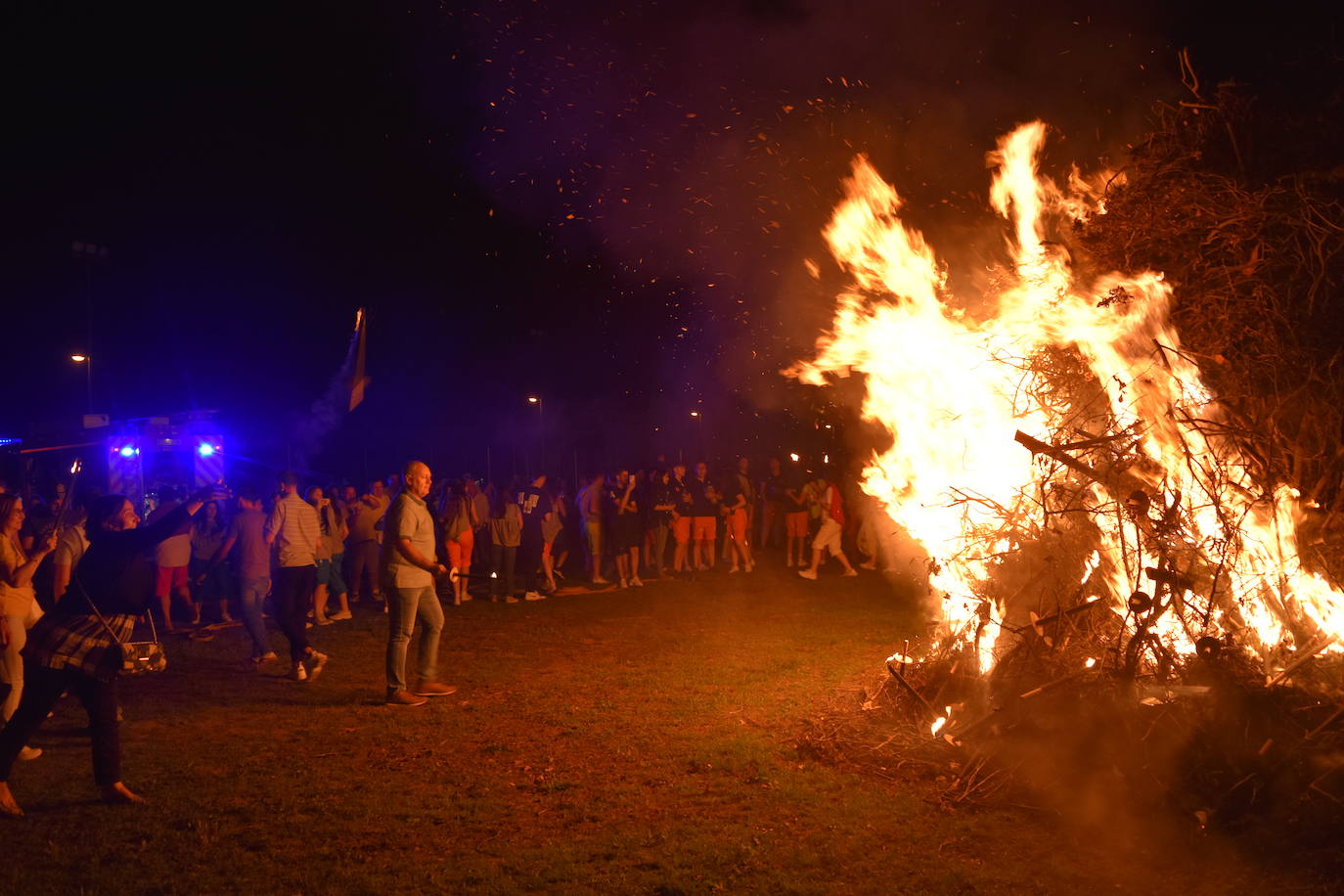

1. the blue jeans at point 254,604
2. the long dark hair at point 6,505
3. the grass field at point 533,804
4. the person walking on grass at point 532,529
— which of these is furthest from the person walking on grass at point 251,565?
the person walking on grass at point 532,529

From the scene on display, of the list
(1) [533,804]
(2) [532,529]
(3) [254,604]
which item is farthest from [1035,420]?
(2) [532,529]

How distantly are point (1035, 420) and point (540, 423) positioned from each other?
31166 mm

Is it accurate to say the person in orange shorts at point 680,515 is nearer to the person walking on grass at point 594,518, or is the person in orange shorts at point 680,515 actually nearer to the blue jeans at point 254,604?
the person walking on grass at point 594,518

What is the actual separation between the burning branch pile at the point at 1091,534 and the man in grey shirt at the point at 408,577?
3902 millimetres

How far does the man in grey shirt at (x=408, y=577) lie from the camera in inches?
309

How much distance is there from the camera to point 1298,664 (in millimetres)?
5320

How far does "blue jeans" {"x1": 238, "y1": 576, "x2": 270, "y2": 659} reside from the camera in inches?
364

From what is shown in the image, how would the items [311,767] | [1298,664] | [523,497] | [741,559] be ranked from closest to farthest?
1. [1298,664]
2. [311,767]
3. [523,497]
4. [741,559]

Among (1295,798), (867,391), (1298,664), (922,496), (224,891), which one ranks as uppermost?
(867,391)

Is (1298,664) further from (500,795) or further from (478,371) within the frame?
(478,371)

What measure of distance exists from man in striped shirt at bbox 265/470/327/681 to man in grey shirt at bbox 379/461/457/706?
1.59m

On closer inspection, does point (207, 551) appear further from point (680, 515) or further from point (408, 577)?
point (680, 515)

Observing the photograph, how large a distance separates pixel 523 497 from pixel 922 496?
8.29m

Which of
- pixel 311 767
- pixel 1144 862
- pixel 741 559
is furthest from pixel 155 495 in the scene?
pixel 1144 862
